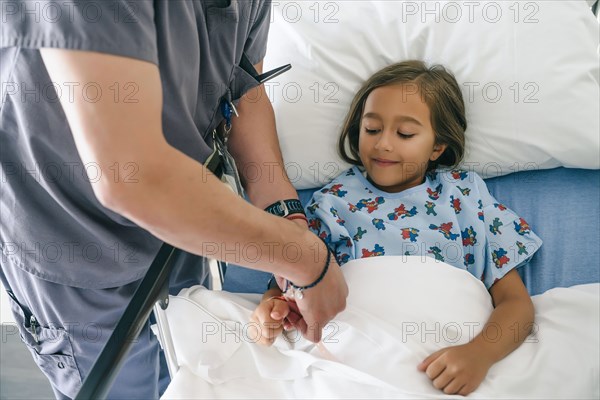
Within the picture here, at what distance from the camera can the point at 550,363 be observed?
1143 millimetres

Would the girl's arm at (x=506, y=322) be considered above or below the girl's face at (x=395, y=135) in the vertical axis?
below

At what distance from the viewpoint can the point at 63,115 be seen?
909 millimetres

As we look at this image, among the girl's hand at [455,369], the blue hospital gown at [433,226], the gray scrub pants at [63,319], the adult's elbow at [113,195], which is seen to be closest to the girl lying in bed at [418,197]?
the blue hospital gown at [433,226]

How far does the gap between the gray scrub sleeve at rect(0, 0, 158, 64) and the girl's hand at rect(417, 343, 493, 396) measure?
72 cm

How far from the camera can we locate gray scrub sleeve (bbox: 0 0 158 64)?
67 cm

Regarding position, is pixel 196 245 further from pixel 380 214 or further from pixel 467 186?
pixel 467 186

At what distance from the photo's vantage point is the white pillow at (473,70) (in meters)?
1.58

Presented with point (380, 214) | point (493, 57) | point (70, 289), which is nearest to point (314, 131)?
point (380, 214)

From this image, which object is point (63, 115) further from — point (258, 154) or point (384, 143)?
point (384, 143)

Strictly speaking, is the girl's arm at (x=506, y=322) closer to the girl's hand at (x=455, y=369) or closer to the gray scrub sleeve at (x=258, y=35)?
the girl's hand at (x=455, y=369)

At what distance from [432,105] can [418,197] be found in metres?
0.24

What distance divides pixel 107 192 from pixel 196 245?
0.16m

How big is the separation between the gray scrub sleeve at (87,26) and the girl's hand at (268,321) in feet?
1.88

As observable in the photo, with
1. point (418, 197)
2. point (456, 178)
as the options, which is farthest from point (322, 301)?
point (456, 178)
